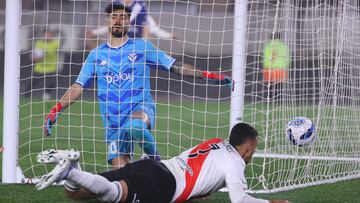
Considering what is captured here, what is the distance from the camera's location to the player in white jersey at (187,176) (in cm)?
684

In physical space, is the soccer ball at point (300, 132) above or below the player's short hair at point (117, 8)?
below

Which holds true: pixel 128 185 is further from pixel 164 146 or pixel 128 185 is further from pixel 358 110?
pixel 164 146

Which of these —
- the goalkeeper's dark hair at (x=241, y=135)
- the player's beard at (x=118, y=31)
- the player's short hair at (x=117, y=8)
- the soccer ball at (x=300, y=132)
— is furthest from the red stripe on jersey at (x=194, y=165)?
the player's short hair at (x=117, y=8)

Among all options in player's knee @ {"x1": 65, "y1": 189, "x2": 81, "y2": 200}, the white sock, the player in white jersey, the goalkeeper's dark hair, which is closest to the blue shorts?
player's knee @ {"x1": 65, "y1": 189, "x2": 81, "y2": 200}

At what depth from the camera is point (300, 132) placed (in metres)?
8.72

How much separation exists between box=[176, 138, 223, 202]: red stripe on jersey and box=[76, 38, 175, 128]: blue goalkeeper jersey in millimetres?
1792

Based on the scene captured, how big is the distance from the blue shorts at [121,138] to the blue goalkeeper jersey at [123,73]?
0.12 ft

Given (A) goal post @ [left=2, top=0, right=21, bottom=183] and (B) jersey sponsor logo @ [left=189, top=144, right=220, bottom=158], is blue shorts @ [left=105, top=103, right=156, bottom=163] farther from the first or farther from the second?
(B) jersey sponsor logo @ [left=189, top=144, right=220, bottom=158]

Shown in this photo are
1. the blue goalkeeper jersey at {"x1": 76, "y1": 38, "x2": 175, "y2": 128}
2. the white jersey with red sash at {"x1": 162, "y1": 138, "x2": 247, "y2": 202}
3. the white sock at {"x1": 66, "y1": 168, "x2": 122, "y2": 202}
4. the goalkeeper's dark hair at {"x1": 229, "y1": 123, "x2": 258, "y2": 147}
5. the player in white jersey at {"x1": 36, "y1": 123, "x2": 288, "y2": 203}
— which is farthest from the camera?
the blue goalkeeper jersey at {"x1": 76, "y1": 38, "x2": 175, "y2": 128}

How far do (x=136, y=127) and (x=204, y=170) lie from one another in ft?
6.27

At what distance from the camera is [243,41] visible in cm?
947

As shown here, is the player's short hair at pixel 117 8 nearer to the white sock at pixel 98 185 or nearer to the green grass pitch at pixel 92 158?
the green grass pitch at pixel 92 158

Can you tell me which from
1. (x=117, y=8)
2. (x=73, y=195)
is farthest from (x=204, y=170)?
(x=117, y=8)

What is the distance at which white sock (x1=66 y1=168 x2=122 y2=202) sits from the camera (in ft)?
21.6
